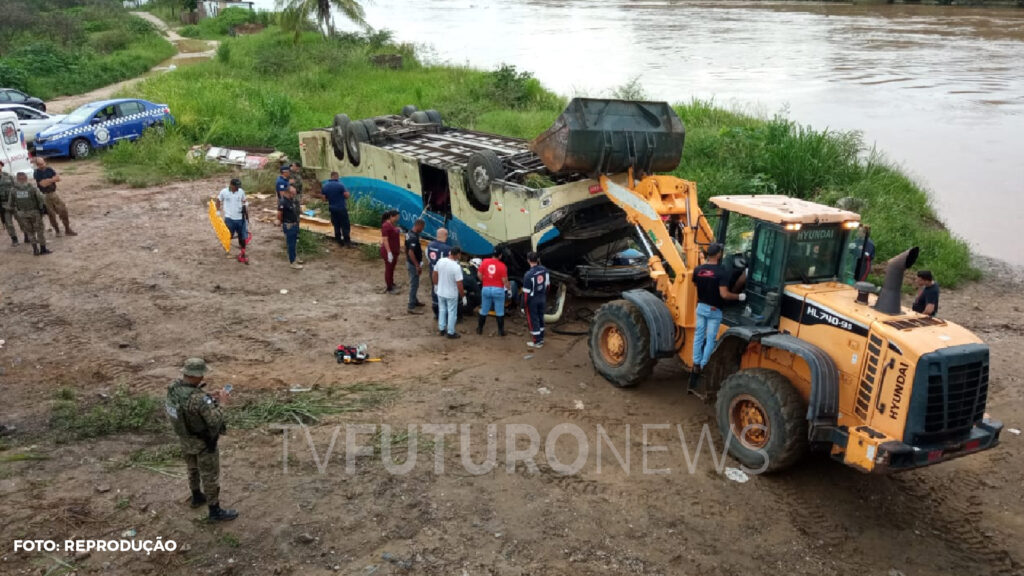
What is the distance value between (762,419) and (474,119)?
52.0 ft

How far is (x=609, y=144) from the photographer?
866cm

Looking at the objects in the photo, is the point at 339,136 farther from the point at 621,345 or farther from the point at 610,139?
the point at 621,345

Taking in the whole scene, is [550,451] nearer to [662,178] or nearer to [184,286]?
[662,178]

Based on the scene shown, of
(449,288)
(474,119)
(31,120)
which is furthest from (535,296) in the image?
(31,120)

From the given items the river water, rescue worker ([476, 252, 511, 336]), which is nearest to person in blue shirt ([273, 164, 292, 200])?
rescue worker ([476, 252, 511, 336])

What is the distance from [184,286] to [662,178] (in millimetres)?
6682

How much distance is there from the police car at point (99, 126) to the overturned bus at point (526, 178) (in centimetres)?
623

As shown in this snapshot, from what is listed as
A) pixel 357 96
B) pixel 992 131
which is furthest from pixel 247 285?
pixel 992 131

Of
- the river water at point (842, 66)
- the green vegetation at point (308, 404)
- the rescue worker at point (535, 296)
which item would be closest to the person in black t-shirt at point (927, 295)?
the rescue worker at point (535, 296)

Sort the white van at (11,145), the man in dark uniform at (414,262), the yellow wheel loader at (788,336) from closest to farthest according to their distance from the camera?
the yellow wheel loader at (788,336) → the man in dark uniform at (414,262) → the white van at (11,145)

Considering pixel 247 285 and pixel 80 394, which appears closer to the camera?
pixel 80 394

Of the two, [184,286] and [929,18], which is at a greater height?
[929,18]

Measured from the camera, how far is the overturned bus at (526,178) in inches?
345

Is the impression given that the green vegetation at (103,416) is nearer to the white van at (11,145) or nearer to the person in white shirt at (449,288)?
the person in white shirt at (449,288)
